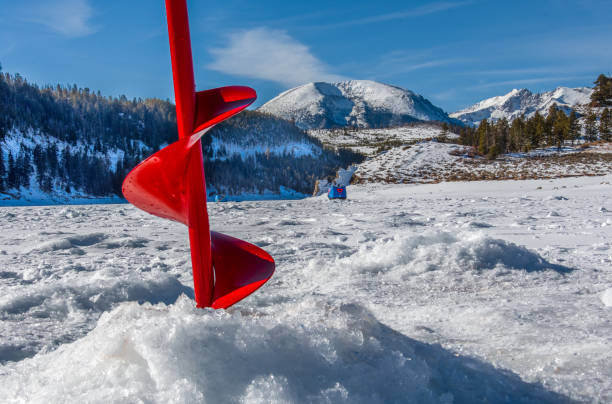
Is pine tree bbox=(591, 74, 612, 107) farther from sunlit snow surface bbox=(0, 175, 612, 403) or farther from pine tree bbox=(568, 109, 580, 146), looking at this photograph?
sunlit snow surface bbox=(0, 175, 612, 403)

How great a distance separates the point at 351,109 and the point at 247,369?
191 metres

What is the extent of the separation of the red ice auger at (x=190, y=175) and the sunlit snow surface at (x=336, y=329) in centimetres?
19

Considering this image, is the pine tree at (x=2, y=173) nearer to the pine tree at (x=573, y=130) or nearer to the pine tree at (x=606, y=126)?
the pine tree at (x=573, y=130)

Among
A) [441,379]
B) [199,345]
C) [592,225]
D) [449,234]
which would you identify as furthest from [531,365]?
[592,225]

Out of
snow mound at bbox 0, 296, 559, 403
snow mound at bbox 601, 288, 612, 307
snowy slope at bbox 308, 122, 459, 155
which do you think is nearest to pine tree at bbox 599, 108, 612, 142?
snowy slope at bbox 308, 122, 459, 155

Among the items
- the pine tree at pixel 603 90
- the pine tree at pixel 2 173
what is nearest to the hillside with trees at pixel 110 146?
the pine tree at pixel 2 173

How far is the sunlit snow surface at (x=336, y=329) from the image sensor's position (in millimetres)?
1078

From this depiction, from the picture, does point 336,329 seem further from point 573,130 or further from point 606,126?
point 606,126

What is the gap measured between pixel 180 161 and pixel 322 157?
177 feet

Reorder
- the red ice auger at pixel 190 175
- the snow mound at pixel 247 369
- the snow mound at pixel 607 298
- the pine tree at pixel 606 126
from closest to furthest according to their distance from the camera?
the snow mound at pixel 247 369
the red ice auger at pixel 190 175
the snow mound at pixel 607 298
the pine tree at pixel 606 126

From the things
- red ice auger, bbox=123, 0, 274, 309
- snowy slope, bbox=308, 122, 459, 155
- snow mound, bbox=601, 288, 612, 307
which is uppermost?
snowy slope, bbox=308, 122, 459, 155

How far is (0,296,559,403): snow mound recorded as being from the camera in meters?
1.01

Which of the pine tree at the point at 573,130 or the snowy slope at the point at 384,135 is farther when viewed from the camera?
the snowy slope at the point at 384,135

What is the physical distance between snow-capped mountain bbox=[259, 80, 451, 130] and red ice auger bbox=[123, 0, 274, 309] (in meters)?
156
